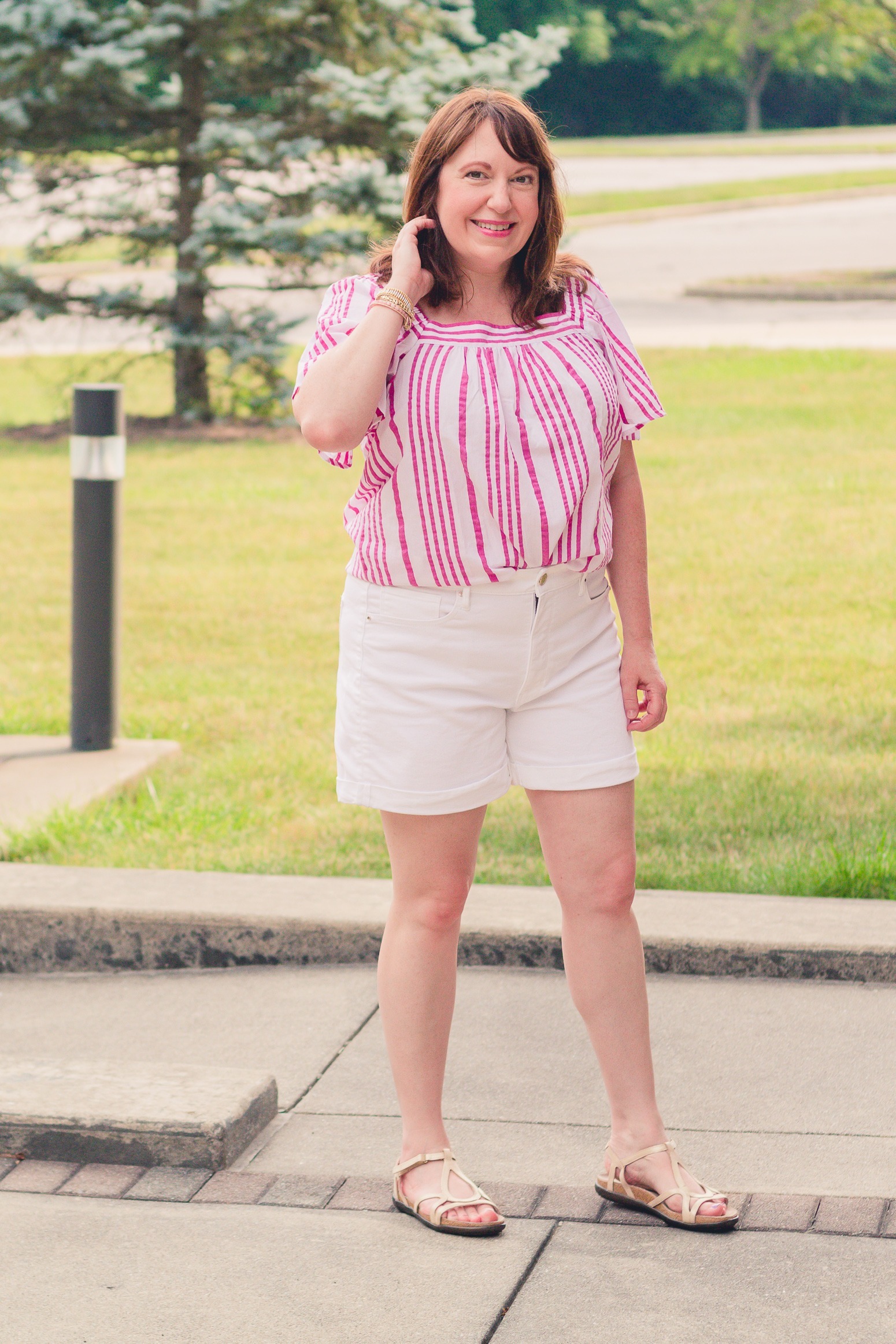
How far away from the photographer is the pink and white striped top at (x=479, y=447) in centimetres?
275

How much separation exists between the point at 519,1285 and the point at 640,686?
0.98m

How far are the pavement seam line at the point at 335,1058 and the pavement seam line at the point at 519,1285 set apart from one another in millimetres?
685

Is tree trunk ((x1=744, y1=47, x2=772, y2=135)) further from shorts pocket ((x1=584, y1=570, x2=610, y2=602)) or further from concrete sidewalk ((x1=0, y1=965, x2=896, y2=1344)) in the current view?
shorts pocket ((x1=584, y1=570, x2=610, y2=602))

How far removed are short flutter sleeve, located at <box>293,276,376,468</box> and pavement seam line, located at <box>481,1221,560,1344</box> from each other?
4.22 feet

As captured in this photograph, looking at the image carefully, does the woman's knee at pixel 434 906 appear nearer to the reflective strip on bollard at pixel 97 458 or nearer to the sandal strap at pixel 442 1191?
the sandal strap at pixel 442 1191

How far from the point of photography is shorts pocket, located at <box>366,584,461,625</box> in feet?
9.28

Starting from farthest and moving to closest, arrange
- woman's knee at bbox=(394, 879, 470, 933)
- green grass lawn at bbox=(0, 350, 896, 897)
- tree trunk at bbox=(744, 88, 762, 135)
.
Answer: tree trunk at bbox=(744, 88, 762, 135)
green grass lawn at bbox=(0, 350, 896, 897)
woman's knee at bbox=(394, 879, 470, 933)

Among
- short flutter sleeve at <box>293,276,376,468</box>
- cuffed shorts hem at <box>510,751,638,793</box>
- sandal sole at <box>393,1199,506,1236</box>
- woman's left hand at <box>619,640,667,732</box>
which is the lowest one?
sandal sole at <box>393,1199,506,1236</box>

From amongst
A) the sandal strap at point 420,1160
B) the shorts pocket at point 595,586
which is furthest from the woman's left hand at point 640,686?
the sandal strap at point 420,1160

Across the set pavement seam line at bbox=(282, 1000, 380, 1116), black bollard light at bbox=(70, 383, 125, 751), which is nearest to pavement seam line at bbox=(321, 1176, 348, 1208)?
pavement seam line at bbox=(282, 1000, 380, 1116)

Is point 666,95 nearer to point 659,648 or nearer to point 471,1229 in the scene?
point 659,648

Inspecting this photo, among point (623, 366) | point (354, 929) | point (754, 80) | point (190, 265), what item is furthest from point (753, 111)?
point (623, 366)

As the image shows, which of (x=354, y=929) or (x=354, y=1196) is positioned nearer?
(x=354, y=1196)

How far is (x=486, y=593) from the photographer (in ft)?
9.27
